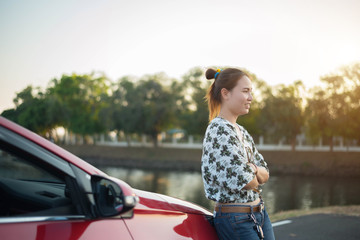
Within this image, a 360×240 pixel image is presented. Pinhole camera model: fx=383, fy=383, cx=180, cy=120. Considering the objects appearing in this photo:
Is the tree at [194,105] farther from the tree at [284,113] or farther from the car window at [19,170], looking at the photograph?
the car window at [19,170]

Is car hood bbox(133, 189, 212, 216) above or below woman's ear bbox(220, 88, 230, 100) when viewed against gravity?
below

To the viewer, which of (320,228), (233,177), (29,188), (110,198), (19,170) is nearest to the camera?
(110,198)

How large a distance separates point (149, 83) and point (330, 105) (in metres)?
22.2

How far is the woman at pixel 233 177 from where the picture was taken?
2.36 m

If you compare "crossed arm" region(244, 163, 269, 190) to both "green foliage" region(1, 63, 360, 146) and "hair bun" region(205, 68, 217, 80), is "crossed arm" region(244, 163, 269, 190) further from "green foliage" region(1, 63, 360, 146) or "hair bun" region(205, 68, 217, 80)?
"green foliage" region(1, 63, 360, 146)

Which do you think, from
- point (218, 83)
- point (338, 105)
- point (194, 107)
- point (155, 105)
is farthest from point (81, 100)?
point (218, 83)

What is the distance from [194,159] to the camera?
4684cm

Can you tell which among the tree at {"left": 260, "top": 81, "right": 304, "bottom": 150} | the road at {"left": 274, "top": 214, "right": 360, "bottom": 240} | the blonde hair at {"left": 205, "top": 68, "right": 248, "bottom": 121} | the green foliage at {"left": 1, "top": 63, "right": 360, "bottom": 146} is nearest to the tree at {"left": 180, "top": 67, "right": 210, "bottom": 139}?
the green foliage at {"left": 1, "top": 63, "right": 360, "bottom": 146}

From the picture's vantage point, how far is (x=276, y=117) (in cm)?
4119

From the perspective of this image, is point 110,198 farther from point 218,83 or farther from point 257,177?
point 218,83

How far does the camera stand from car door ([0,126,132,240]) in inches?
63.6

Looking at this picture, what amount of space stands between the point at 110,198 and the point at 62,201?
0.23 meters

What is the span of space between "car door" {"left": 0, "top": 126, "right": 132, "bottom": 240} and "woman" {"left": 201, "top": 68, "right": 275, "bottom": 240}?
736 mm

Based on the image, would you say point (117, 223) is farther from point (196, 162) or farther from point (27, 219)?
point (196, 162)
